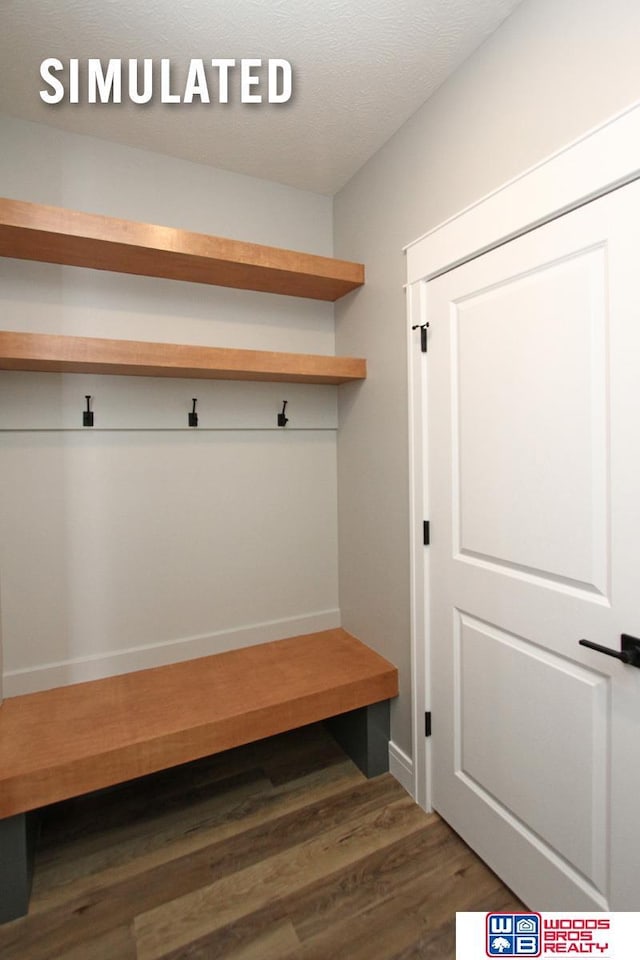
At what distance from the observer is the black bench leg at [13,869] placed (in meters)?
1.40

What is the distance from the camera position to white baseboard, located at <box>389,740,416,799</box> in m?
1.91

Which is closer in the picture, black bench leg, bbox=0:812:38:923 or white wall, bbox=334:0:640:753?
white wall, bbox=334:0:640:753

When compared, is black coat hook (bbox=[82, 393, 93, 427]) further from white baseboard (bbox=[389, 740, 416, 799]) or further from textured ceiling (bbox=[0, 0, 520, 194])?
white baseboard (bbox=[389, 740, 416, 799])

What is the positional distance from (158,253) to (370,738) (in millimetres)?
2229

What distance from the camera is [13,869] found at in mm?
1409

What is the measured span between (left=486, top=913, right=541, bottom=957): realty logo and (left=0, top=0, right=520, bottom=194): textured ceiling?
267 centimetres

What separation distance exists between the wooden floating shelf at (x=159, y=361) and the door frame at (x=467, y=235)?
447 millimetres

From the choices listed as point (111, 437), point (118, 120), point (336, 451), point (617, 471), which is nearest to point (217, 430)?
point (111, 437)

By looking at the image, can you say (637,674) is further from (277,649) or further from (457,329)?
(277,649)

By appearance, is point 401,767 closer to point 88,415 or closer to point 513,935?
point 513,935

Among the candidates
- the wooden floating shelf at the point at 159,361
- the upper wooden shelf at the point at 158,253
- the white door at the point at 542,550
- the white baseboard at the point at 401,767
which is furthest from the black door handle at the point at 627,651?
the upper wooden shelf at the point at 158,253

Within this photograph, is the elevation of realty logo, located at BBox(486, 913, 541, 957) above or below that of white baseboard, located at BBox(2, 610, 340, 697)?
below

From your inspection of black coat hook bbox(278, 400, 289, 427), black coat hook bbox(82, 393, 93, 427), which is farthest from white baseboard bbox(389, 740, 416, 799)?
black coat hook bbox(82, 393, 93, 427)

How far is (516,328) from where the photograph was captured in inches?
54.9
